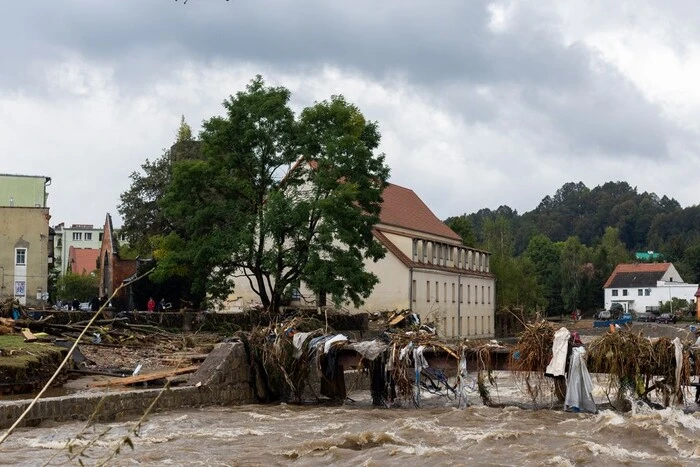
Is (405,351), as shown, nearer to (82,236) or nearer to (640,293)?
(640,293)

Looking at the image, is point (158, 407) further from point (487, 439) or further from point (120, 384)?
point (487, 439)

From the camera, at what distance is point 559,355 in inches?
822

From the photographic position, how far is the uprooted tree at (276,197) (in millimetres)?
43875

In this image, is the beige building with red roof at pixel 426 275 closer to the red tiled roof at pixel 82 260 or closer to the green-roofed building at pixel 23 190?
the green-roofed building at pixel 23 190

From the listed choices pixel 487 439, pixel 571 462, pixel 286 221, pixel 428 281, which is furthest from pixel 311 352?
pixel 428 281

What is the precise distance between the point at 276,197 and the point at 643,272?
96.9m

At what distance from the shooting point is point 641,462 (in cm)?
1442

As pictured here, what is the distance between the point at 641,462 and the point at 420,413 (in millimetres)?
6985

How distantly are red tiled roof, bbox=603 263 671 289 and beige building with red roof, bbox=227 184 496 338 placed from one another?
5609 centimetres

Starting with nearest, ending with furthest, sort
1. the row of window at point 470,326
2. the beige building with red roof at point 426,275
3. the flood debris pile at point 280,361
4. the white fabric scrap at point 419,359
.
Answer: the white fabric scrap at point 419,359, the flood debris pile at point 280,361, the beige building with red roof at point 426,275, the row of window at point 470,326

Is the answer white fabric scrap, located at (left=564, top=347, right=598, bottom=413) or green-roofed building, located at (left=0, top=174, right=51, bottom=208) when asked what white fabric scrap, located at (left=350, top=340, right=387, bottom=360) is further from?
green-roofed building, located at (left=0, top=174, right=51, bottom=208)

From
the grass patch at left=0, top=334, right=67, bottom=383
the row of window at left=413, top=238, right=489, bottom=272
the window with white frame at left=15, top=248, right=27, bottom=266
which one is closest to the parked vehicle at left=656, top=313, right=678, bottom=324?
the row of window at left=413, top=238, right=489, bottom=272

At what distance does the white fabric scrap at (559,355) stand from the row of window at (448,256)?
4157 cm

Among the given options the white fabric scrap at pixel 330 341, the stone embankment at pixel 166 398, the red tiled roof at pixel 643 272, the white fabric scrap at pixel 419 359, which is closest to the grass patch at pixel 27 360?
the stone embankment at pixel 166 398
